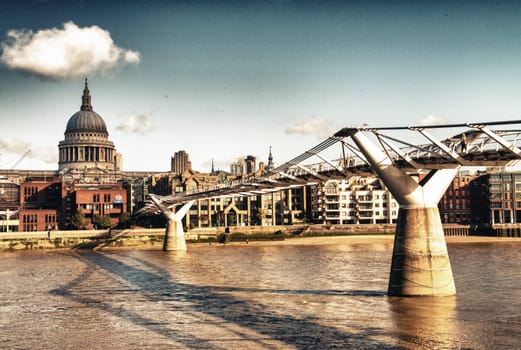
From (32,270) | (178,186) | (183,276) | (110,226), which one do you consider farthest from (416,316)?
(178,186)

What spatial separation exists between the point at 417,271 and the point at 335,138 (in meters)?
10.9

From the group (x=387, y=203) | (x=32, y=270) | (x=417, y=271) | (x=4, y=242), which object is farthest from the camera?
(x=387, y=203)

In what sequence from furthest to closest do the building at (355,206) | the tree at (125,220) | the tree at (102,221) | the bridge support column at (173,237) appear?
the building at (355,206), the tree at (125,220), the tree at (102,221), the bridge support column at (173,237)

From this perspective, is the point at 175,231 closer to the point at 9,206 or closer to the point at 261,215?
the point at 261,215

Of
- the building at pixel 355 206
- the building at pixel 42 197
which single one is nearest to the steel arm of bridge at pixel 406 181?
the building at pixel 355 206

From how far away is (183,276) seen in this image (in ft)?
201

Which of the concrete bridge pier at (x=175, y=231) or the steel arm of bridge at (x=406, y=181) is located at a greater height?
the steel arm of bridge at (x=406, y=181)

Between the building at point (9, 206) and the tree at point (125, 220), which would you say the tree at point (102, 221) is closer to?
the tree at point (125, 220)

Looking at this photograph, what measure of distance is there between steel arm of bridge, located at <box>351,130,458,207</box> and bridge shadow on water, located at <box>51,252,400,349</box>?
773 centimetres

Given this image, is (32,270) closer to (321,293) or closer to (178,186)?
(321,293)

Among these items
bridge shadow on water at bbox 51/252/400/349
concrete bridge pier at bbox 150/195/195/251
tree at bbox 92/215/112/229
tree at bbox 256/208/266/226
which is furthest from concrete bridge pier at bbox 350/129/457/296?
tree at bbox 256/208/266/226

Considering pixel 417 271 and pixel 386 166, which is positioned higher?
pixel 386 166

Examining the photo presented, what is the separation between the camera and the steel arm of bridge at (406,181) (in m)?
41.8

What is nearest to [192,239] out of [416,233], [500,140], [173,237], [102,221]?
[173,237]
